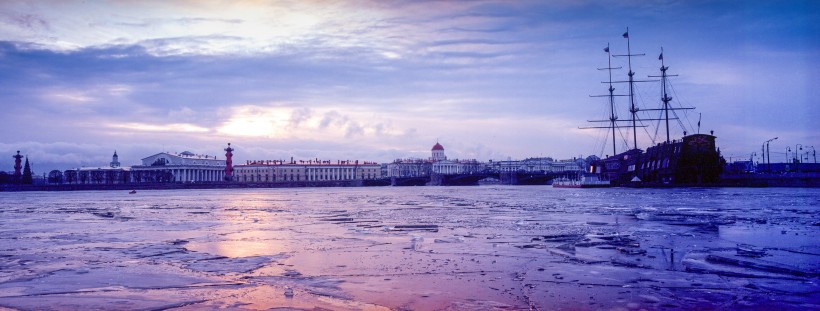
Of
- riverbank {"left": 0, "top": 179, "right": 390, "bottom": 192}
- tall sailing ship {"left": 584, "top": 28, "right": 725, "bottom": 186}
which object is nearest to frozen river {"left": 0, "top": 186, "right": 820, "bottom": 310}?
tall sailing ship {"left": 584, "top": 28, "right": 725, "bottom": 186}

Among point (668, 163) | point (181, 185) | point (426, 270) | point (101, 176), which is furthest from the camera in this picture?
point (101, 176)

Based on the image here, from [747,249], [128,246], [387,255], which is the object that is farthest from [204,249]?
[747,249]

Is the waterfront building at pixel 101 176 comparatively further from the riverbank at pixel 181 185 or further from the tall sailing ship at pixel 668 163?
the tall sailing ship at pixel 668 163

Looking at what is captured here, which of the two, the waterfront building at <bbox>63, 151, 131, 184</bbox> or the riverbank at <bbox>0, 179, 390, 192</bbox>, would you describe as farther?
the waterfront building at <bbox>63, 151, 131, 184</bbox>

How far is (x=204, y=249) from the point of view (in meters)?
11.8

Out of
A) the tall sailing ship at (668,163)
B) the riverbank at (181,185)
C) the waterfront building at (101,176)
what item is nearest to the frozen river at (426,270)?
the tall sailing ship at (668,163)

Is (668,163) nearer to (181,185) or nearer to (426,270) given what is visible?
(426,270)

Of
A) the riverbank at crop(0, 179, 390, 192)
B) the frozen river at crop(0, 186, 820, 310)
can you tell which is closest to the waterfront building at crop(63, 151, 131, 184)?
the riverbank at crop(0, 179, 390, 192)

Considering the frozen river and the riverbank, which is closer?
the frozen river

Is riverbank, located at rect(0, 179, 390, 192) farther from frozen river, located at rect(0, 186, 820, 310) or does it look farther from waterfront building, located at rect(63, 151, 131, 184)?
frozen river, located at rect(0, 186, 820, 310)

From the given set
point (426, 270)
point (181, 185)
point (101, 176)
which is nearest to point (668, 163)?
point (426, 270)

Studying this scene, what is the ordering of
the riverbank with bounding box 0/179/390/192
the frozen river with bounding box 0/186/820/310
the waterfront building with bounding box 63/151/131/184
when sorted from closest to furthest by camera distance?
1. the frozen river with bounding box 0/186/820/310
2. the riverbank with bounding box 0/179/390/192
3. the waterfront building with bounding box 63/151/131/184

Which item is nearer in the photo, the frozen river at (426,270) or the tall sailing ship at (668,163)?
the frozen river at (426,270)

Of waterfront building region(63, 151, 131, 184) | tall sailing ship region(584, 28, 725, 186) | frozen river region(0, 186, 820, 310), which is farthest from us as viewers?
waterfront building region(63, 151, 131, 184)
